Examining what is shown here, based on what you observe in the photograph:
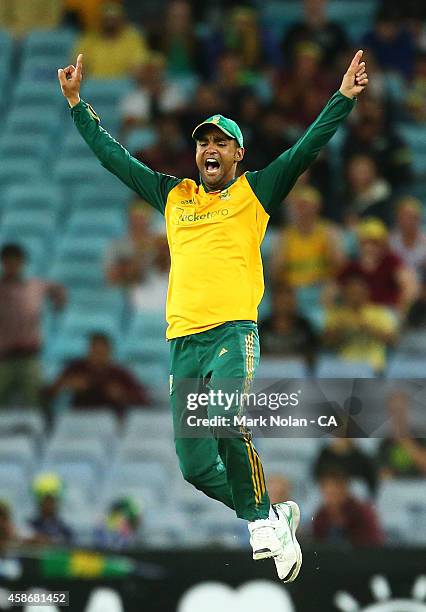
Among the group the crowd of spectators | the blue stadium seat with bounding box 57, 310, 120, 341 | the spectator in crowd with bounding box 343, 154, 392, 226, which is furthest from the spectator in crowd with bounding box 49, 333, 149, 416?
the spectator in crowd with bounding box 343, 154, 392, 226

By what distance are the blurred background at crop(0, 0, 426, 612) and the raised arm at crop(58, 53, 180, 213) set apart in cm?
219

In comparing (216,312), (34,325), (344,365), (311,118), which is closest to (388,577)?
(216,312)

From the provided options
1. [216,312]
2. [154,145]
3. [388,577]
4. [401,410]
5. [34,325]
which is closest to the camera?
[216,312]

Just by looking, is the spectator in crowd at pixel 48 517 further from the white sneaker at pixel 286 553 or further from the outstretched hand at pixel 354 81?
the outstretched hand at pixel 354 81

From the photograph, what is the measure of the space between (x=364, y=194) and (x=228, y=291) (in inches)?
224

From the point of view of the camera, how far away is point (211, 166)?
7738 millimetres

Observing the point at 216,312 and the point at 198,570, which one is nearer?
the point at 216,312

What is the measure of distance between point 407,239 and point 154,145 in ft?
8.31

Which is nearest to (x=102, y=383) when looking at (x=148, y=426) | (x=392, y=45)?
(x=148, y=426)

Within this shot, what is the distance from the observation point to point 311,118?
549 inches

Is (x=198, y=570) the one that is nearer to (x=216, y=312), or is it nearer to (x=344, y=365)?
(x=216, y=312)

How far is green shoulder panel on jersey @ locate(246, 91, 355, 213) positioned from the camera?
7555 mm

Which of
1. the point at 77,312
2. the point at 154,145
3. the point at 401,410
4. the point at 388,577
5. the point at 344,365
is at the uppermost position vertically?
the point at 154,145

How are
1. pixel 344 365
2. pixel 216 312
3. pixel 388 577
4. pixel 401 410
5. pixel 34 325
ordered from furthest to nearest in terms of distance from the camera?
pixel 34 325, pixel 344 365, pixel 401 410, pixel 388 577, pixel 216 312
